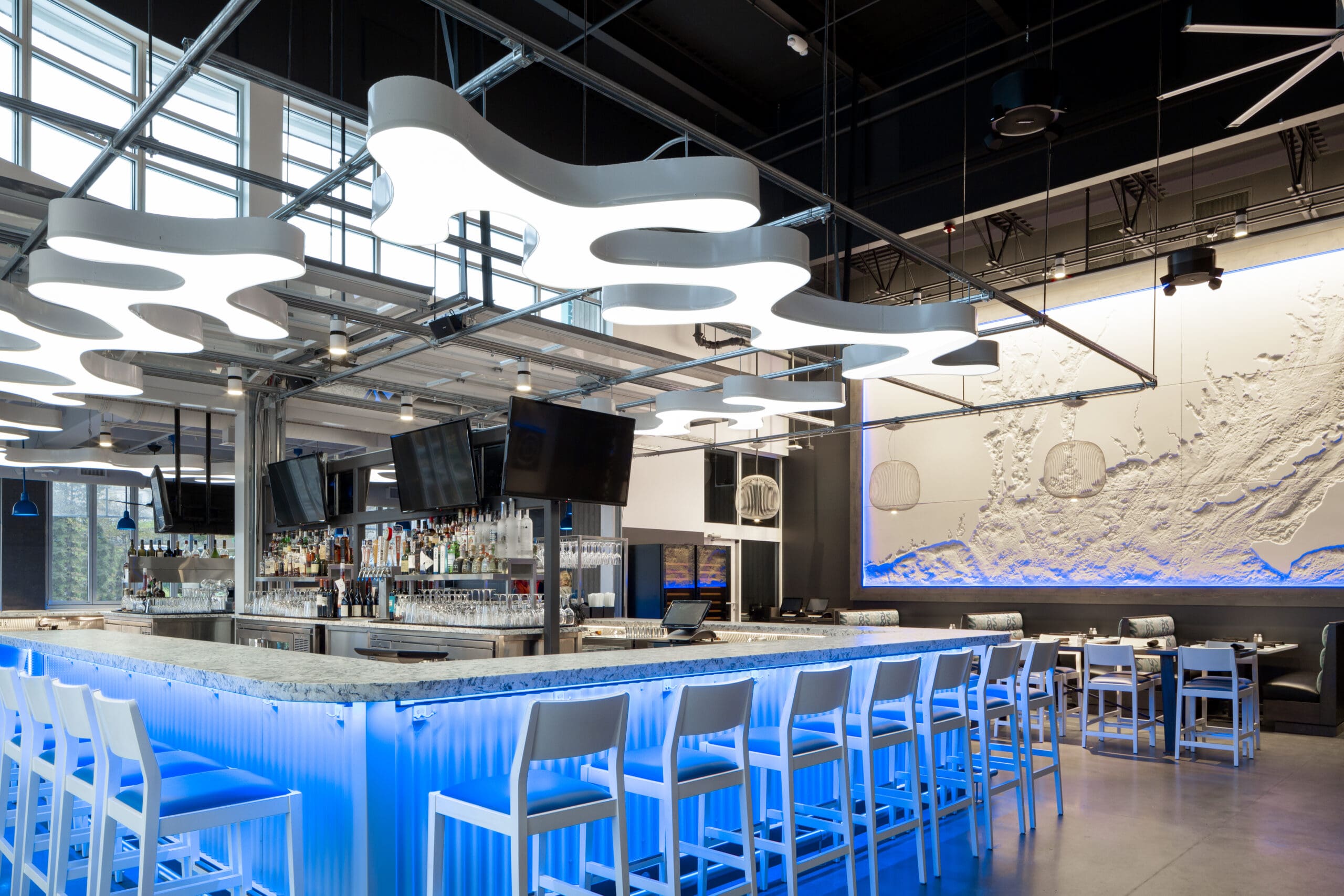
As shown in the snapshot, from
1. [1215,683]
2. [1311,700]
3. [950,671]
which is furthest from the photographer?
[1311,700]

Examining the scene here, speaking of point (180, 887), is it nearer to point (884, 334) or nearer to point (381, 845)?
point (381, 845)

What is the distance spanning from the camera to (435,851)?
9.51 ft

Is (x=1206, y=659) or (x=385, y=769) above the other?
(x=385, y=769)

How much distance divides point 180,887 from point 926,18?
9.61 meters

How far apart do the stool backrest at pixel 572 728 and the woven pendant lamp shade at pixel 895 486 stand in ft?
27.5

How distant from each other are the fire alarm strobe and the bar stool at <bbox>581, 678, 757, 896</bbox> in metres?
6.69

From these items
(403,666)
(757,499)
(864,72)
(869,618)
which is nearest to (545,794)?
(403,666)

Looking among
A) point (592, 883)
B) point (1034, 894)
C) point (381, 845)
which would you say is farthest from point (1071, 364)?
point (381, 845)

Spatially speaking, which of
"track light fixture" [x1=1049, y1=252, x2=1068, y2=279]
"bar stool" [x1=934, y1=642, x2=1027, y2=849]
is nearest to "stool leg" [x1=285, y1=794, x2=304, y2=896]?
"bar stool" [x1=934, y1=642, x2=1027, y2=849]

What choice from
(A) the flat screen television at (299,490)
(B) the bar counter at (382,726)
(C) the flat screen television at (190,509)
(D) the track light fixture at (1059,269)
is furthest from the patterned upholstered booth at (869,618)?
(B) the bar counter at (382,726)

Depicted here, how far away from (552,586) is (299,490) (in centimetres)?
446

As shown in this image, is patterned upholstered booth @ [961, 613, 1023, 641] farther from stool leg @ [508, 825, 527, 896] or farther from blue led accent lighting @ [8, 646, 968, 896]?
stool leg @ [508, 825, 527, 896]

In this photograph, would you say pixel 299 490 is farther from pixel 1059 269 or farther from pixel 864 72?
pixel 1059 269

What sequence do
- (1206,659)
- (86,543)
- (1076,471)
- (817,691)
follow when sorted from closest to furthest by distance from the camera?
(817,691)
(1206,659)
(1076,471)
(86,543)
